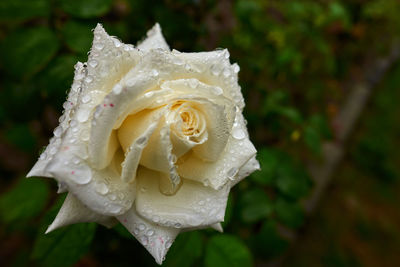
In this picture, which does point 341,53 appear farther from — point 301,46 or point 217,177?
point 217,177

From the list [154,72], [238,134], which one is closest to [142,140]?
[154,72]

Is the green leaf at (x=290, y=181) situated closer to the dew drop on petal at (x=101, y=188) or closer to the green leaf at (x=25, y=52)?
the dew drop on petal at (x=101, y=188)

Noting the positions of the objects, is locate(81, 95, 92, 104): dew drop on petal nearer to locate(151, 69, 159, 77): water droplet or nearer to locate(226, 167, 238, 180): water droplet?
locate(151, 69, 159, 77): water droplet

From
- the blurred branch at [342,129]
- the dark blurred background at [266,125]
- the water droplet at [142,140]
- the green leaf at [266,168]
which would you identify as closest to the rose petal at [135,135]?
the water droplet at [142,140]

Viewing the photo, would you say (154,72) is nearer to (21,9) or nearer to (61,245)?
(61,245)

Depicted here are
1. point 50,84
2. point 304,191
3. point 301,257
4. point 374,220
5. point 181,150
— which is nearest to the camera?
point 181,150

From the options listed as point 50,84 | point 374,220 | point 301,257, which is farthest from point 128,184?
point 374,220
